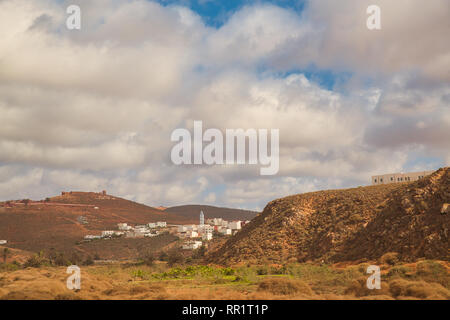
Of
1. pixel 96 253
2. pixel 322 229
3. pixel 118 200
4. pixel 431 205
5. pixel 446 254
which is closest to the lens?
pixel 446 254

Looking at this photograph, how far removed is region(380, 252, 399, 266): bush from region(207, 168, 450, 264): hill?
0.49 meters

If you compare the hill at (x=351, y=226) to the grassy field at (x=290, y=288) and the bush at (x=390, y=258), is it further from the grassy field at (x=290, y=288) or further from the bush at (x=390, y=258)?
the grassy field at (x=290, y=288)

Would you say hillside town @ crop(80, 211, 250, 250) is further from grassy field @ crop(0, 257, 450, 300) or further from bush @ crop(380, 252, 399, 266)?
grassy field @ crop(0, 257, 450, 300)

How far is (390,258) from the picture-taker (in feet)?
108

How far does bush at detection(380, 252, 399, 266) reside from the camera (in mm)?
32250

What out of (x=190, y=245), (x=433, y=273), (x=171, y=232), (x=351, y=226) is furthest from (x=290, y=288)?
(x=171, y=232)

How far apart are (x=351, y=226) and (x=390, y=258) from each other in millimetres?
13223

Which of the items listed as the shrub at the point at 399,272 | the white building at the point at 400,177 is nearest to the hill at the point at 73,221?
the white building at the point at 400,177

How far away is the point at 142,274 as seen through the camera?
128 feet

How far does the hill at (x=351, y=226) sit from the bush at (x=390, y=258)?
1.60ft

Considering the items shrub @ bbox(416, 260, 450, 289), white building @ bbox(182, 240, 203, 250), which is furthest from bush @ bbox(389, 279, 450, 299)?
white building @ bbox(182, 240, 203, 250)
